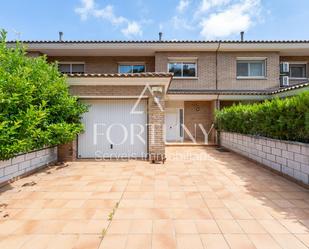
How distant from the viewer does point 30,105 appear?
580 cm

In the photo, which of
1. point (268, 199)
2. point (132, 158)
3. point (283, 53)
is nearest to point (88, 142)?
point (132, 158)

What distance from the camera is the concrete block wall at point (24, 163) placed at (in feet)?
18.7

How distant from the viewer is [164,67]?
1529 centimetres

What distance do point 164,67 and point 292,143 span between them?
10770 millimetres

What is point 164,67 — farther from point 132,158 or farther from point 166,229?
point 166,229

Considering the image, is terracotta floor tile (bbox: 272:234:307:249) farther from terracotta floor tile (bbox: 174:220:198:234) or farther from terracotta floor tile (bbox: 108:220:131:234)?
terracotta floor tile (bbox: 108:220:131:234)

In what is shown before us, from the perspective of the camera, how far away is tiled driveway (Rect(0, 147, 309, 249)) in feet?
10.3

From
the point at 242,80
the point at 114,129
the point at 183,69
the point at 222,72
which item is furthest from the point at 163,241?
the point at 242,80

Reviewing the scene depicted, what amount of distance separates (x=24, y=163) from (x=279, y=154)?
25.7 feet

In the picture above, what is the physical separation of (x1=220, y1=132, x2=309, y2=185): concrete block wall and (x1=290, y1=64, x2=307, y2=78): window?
32.8 ft

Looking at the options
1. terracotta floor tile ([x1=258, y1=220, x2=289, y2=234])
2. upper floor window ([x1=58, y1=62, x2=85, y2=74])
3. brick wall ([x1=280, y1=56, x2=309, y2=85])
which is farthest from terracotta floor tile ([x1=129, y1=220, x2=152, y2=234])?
brick wall ([x1=280, y1=56, x2=309, y2=85])

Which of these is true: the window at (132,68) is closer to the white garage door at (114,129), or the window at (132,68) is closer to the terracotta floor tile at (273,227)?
the white garage door at (114,129)

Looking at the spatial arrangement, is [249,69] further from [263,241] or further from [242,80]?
[263,241]

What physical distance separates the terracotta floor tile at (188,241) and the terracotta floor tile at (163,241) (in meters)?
0.08
